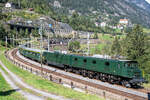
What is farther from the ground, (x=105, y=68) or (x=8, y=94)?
(x=105, y=68)

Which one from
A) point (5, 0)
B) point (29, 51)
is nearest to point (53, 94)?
point (29, 51)

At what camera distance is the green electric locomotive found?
24.8m

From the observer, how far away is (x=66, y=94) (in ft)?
69.8

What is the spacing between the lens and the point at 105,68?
92.3 ft

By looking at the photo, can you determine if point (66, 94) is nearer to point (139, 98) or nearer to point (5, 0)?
point (139, 98)

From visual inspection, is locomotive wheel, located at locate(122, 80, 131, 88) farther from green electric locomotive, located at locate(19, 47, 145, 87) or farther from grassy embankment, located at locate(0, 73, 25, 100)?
grassy embankment, located at locate(0, 73, 25, 100)

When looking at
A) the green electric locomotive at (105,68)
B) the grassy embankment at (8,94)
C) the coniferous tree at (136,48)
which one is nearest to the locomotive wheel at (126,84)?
the green electric locomotive at (105,68)

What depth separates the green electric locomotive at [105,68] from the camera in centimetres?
2478

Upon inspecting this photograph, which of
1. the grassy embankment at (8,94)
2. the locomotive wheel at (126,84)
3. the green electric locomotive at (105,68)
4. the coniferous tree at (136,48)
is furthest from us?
the coniferous tree at (136,48)

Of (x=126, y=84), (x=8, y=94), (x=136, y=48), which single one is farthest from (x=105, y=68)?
(x=136, y=48)

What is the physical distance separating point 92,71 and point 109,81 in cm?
399

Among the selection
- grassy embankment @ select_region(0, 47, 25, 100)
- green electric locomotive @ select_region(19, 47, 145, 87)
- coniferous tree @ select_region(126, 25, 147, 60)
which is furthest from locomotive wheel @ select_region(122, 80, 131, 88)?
coniferous tree @ select_region(126, 25, 147, 60)

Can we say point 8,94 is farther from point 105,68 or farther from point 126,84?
point 126,84

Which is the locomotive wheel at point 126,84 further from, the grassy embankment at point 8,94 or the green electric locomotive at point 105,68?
the grassy embankment at point 8,94
